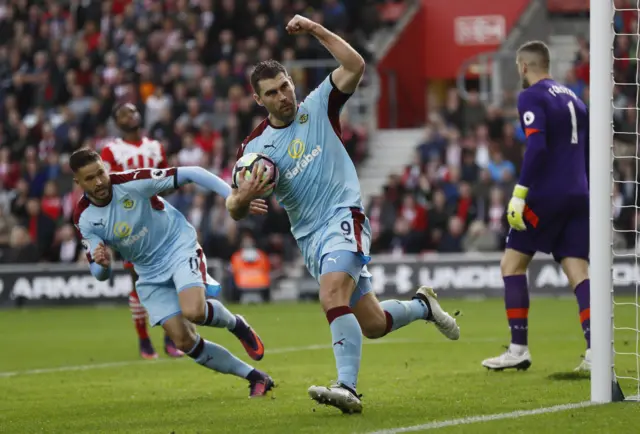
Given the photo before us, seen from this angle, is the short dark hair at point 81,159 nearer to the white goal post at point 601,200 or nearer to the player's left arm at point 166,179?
the player's left arm at point 166,179

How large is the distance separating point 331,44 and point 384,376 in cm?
351

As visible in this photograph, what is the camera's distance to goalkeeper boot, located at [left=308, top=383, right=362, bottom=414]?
7234 mm

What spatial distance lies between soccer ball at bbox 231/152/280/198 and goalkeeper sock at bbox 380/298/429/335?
123 centimetres

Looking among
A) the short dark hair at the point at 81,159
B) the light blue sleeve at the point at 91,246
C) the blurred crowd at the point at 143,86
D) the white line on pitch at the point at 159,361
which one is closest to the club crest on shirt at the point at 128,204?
the light blue sleeve at the point at 91,246

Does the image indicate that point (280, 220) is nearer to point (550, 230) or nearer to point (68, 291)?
point (68, 291)

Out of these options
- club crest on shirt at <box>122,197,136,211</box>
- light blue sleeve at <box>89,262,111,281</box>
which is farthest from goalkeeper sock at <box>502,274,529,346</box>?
light blue sleeve at <box>89,262,111,281</box>

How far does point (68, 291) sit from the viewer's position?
2125 centimetres

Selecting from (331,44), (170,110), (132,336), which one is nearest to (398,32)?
(170,110)

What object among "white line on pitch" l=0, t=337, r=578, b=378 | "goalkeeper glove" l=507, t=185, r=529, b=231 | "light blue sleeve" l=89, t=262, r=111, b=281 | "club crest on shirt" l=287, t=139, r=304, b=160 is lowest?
"white line on pitch" l=0, t=337, r=578, b=378

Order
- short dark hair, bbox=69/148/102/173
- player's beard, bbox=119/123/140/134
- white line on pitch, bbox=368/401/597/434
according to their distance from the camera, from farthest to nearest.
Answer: player's beard, bbox=119/123/140/134 < short dark hair, bbox=69/148/102/173 < white line on pitch, bbox=368/401/597/434

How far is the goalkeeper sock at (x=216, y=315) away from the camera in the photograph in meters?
9.41

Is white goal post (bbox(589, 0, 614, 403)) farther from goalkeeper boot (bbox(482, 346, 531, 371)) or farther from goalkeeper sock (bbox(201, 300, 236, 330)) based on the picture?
goalkeeper sock (bbox(201, 300, 236, 330))

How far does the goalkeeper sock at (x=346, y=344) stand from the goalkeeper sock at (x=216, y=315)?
6.63 ft

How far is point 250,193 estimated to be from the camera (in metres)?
7.51
